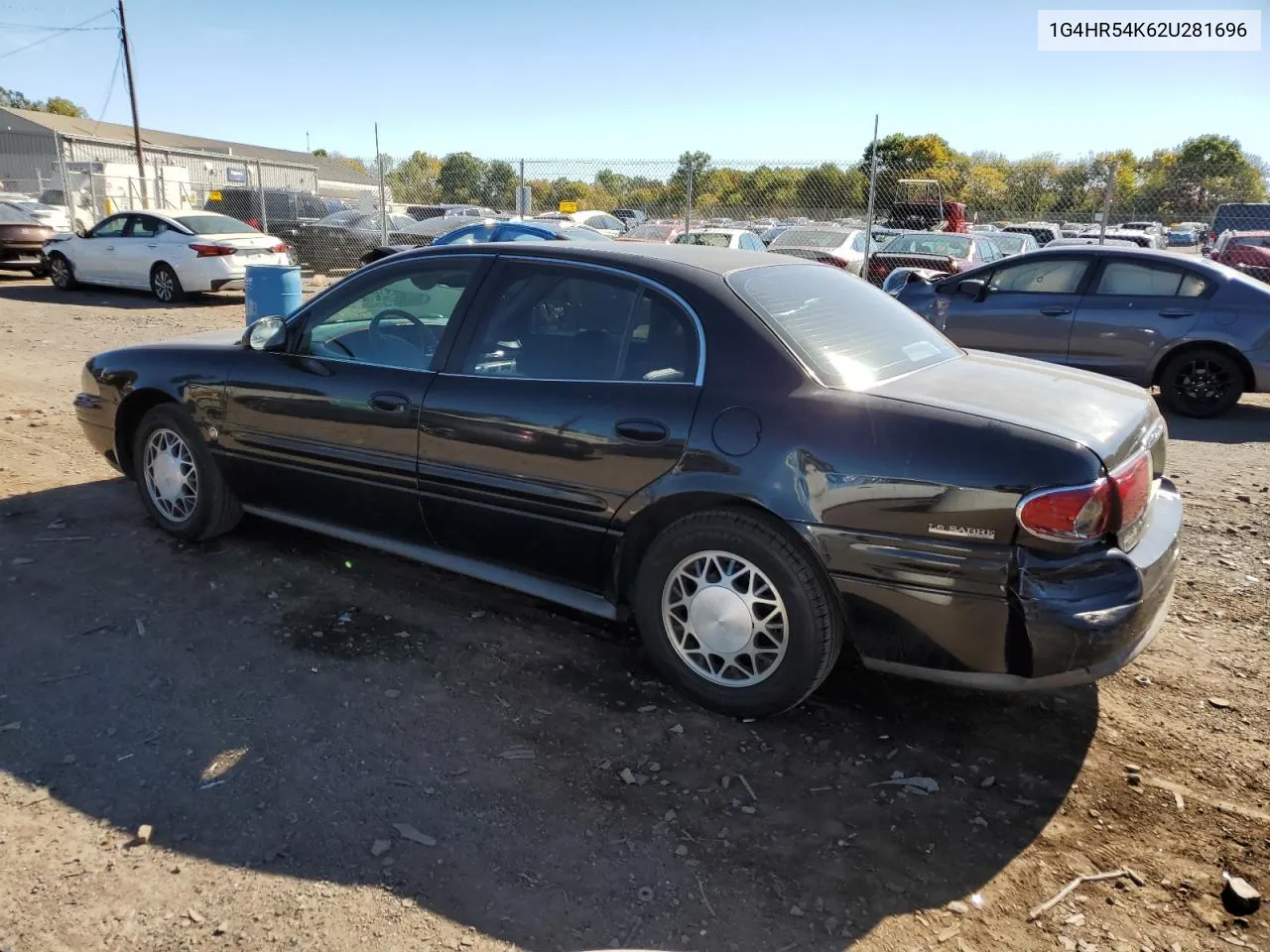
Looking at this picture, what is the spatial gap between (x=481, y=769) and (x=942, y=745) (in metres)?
1.56

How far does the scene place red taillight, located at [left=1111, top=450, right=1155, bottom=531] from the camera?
114 inches

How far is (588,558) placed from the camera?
3568 millimetres

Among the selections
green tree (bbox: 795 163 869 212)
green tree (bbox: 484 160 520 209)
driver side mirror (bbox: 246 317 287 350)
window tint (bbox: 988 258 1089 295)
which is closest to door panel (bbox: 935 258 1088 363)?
window tint (bbox: 988 258 1089 295)

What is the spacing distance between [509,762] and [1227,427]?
25.7 ft

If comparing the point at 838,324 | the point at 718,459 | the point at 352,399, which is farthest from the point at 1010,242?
the point at 718,459

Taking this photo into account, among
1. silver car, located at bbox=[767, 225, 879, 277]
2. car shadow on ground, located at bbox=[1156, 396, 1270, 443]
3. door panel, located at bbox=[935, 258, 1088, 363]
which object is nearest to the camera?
car shadow on ground, located at bbox=[1156, 396, 1270, 443]

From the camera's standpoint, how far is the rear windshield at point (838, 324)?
328 centimetres

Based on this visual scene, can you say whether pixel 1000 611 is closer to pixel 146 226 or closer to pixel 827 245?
pixel 827 245

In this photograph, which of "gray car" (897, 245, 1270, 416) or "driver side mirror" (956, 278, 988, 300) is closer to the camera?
"gray car" (897, 245, 1270, 416)

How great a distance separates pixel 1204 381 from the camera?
337 inches

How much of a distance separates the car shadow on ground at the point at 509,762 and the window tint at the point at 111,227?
13558 mm

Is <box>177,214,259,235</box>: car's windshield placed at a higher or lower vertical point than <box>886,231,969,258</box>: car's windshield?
higher

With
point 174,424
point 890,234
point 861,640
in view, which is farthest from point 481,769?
point 890,234

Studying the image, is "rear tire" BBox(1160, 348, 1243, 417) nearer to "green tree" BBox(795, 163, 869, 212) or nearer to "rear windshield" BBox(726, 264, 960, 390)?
"rear windshield" BBox(726, 264, 960, 390)
